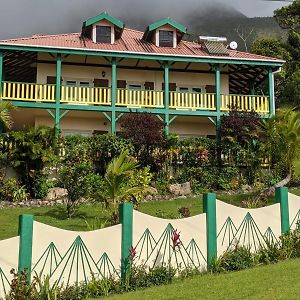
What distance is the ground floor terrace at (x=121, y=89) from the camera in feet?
76.9

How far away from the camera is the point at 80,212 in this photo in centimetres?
1650

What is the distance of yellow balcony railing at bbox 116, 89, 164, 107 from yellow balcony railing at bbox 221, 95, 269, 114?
314 centimetres

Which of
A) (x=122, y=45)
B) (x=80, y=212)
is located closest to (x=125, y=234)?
(x=80, y=212)

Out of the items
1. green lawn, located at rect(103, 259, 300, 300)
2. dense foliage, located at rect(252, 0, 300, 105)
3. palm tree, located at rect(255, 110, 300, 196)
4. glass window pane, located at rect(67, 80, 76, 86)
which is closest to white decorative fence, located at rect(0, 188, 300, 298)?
green lawn, located at rect(103, 259, 300, 300)

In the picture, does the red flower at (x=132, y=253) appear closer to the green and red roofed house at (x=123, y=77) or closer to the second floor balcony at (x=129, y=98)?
the green and red roofed house at (x=123, y=77)

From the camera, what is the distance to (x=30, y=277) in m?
8.07

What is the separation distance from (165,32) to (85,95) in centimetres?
657

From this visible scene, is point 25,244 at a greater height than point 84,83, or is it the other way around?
point 84,83

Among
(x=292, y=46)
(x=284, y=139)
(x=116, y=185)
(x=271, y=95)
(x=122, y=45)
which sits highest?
(x=292, y=46)

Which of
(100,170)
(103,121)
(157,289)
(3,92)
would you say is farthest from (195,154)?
(157,289)

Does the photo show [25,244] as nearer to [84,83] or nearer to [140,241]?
[140,241]

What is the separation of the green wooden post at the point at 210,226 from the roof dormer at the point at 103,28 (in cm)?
1777

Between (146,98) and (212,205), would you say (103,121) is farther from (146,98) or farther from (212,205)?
(212,205)

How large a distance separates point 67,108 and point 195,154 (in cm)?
615
